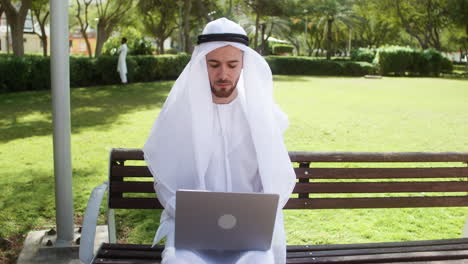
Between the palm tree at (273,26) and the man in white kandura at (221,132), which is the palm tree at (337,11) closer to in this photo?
the palm tree at (273,26)

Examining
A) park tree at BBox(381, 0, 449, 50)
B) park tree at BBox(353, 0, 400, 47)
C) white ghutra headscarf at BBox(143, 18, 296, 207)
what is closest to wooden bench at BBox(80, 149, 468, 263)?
white ghutra headscarf at BBox(143, 18, 296, 207)

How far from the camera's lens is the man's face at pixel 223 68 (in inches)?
111

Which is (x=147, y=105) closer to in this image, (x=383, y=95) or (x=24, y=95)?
(x=24, y=95)

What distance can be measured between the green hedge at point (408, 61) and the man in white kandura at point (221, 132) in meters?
32.4

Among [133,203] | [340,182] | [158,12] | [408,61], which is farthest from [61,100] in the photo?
[158,12]

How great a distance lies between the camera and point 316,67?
34.5 m

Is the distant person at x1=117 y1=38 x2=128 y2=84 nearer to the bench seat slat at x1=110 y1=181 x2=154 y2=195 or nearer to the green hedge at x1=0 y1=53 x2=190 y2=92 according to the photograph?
the green hedge at x1=0 y1=53 x2=190 y2=92

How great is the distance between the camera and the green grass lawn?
196 inches

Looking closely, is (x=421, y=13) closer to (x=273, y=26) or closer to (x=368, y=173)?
(x=273, y=26)

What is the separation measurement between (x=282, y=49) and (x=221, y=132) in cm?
7679

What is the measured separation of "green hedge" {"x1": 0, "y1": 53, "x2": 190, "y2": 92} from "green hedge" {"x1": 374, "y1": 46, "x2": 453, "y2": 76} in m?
14.2

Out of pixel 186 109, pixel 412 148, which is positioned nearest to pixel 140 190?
pixel 186 109

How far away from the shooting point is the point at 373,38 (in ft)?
222

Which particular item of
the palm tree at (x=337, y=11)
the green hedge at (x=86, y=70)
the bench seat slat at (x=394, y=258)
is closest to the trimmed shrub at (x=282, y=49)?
the palm tree at (x=337, y=11)
